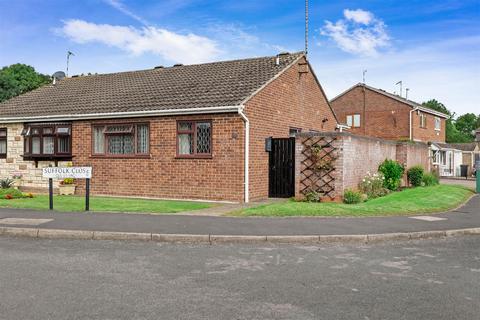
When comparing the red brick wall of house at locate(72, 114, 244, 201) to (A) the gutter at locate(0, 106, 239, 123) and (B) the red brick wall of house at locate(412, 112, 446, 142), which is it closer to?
(A) the gutter at locate(0, 106, 239, 123)

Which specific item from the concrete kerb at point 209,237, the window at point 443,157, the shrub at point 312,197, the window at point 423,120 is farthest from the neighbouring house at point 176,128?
the window at point 443,157

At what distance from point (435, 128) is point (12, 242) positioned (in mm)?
42860

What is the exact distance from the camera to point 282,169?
16.2 meters

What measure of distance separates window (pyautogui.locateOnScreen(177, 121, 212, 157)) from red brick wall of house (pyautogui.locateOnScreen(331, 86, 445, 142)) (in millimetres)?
28382

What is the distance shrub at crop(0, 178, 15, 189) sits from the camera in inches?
718

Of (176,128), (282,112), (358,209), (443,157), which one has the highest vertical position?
(282,112)

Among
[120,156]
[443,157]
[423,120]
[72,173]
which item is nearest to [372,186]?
[120,156]

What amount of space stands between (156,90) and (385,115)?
28.0 meters

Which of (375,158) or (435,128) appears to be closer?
(375,158)

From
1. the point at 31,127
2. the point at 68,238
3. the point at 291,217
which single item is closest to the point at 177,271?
the point at 68,238

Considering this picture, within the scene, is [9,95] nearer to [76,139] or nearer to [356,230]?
[76,139]

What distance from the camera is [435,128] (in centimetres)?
4428

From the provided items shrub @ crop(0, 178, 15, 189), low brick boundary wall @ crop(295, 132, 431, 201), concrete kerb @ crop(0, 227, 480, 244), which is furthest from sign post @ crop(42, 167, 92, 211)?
shrub @ crop(0, 178, 15, 189)

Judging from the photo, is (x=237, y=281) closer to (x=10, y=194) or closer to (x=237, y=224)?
(x=237, y=224)
